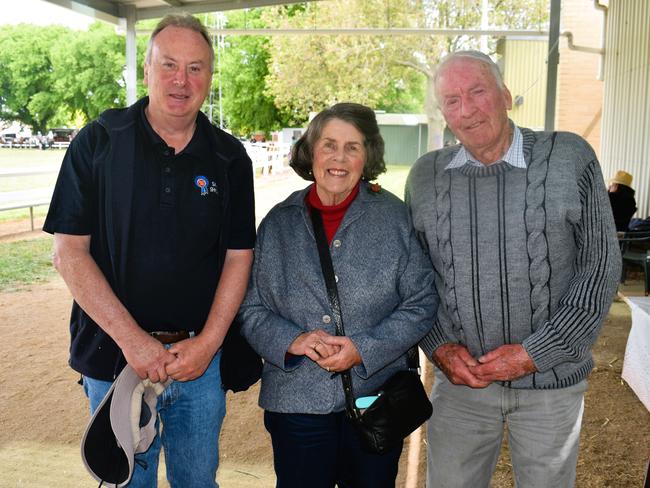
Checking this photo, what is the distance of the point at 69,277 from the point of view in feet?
6.92

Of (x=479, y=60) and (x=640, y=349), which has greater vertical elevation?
(x=479, y=60)

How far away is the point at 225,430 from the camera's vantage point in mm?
4297

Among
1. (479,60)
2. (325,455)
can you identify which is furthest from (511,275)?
(325,455)

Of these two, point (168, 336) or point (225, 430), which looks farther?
point (225, 430)

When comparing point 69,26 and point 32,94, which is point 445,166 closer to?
point 32,94

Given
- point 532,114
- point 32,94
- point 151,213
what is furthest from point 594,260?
point 32,94

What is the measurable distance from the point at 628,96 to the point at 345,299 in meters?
10.8

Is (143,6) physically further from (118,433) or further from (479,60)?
(118,433)

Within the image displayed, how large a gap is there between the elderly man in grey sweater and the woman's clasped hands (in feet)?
1.23

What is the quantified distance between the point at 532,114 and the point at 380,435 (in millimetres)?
24342

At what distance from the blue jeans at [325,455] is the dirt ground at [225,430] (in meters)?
1.42

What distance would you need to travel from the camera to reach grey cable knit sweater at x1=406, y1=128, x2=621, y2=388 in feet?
6.73

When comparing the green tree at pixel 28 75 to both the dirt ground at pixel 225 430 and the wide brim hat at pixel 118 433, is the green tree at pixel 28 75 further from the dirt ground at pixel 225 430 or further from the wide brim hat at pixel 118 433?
the wide brim hat at pixel 118 433

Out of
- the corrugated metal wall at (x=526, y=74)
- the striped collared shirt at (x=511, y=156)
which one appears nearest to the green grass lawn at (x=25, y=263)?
the striped collared shirt at (x=511, y=156)
